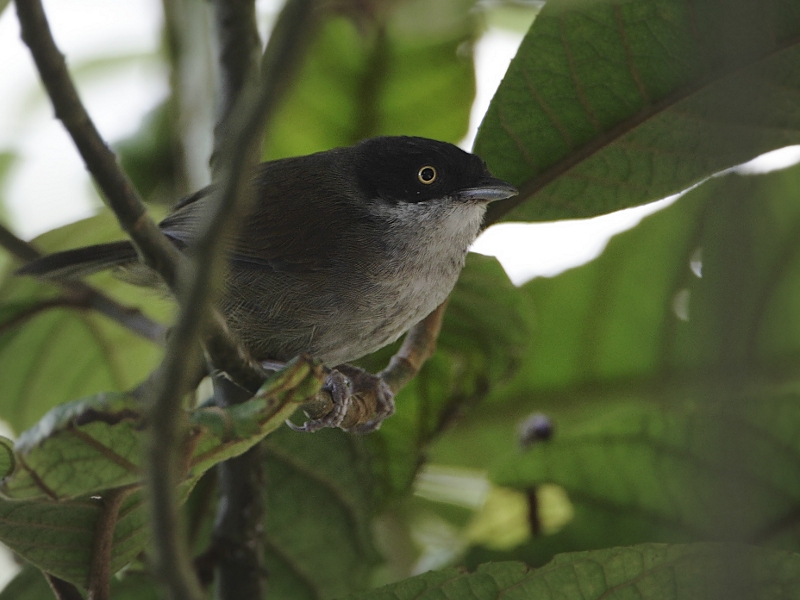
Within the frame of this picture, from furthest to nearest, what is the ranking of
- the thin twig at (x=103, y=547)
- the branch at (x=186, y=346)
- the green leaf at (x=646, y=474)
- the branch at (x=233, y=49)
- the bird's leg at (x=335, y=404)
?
1. the branch at (x=233, y=49)
2. the green leaf at (x=646, y=474)
3. the bird's leg at (x=335, y=404)
4. the thin twig at (x=103, y=547)
5. the branch at (x=186, y=346)

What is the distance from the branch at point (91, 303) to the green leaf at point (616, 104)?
3.53ft

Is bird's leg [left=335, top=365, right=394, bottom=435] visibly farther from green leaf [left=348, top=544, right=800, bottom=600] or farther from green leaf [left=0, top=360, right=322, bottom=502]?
green leaf [left=0, top=360, right=322, bottom=502]

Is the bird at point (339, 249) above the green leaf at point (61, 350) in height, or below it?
above

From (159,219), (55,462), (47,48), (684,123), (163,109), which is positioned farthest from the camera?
(163,109)

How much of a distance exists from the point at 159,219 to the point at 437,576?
1765 millimetres

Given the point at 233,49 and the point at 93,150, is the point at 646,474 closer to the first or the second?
the point at 233,49

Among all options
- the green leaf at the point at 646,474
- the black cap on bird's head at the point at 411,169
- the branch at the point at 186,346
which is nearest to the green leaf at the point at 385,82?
the black cap on bird's head at the point at 411,169

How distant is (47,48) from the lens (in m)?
1.10

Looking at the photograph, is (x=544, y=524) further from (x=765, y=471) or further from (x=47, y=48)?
(x=47, y=48)

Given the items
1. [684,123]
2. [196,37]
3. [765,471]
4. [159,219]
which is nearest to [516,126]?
[684,123]

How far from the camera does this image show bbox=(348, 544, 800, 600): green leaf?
1.73 meters

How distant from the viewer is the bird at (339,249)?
2.69m

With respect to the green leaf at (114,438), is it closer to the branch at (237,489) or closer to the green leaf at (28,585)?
the branch at (237,489)

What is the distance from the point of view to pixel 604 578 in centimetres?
180
